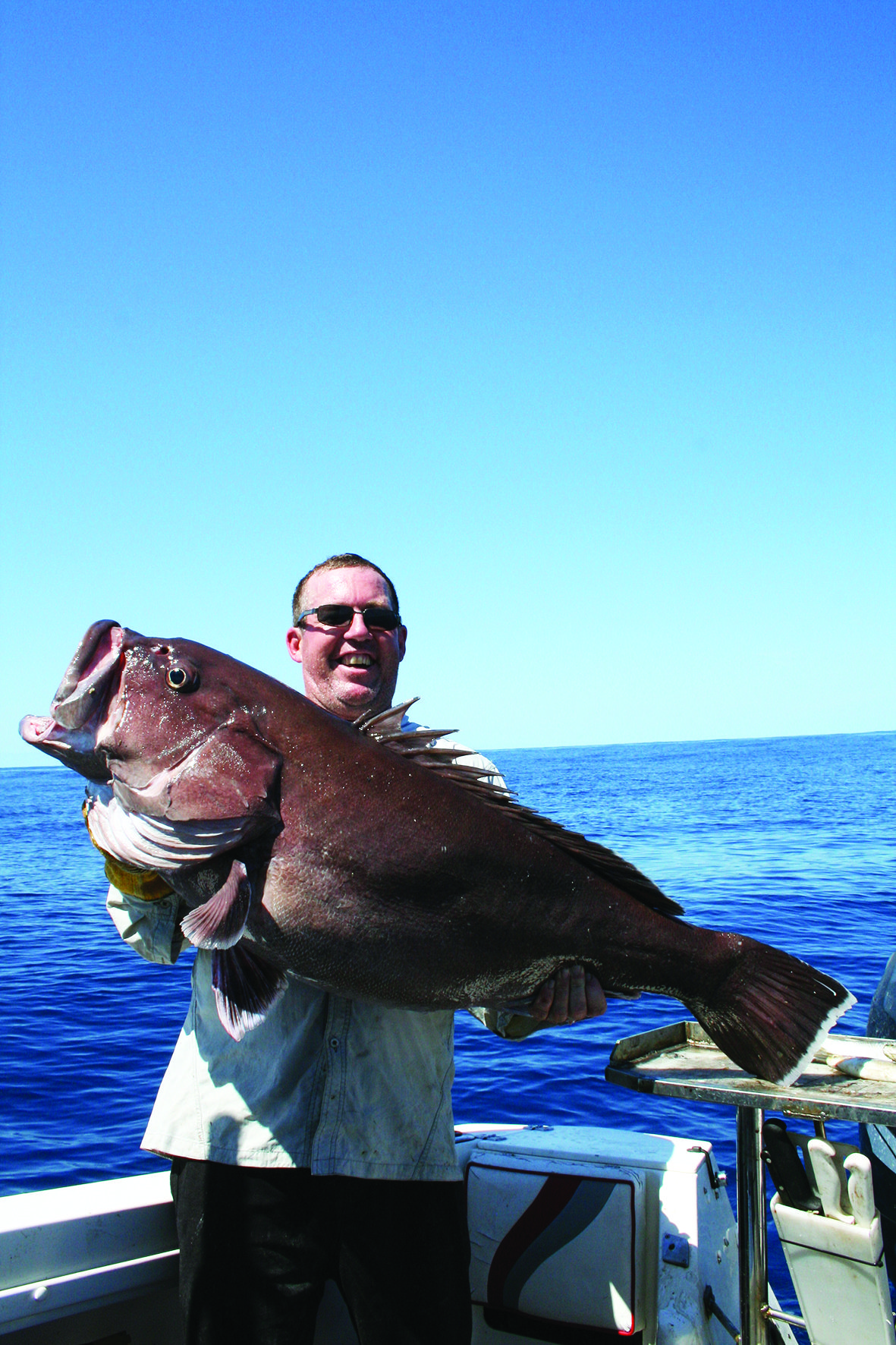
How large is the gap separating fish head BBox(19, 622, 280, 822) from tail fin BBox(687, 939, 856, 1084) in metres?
1.45

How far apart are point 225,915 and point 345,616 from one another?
1302 mm

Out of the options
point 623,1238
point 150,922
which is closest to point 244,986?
point 150,922

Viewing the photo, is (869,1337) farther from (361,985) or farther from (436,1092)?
(361,985)

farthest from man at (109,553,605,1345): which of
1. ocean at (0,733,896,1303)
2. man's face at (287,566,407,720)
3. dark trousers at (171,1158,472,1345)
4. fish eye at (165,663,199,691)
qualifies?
ocean at (0,733,896,1303)

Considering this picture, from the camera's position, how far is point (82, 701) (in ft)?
7.94

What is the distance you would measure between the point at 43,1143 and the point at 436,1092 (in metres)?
6.29

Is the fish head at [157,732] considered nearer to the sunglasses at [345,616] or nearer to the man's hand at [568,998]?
A: the sunglasses at [345,616]

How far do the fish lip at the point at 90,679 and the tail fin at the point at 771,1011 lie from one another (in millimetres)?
1895

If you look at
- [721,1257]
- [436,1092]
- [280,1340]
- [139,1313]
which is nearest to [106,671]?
[436,1092]

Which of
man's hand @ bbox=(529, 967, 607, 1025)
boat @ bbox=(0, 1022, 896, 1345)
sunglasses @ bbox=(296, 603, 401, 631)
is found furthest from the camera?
sunglasses @ bbox=(296, 603, 401, 631)

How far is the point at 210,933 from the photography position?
225 centimetres

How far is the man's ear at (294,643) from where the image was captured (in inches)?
136

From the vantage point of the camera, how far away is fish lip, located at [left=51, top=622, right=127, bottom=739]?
7.92ft

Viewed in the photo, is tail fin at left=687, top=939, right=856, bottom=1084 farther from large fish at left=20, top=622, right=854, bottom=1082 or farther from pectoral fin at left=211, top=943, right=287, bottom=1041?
pectoral fin at left=211, top=943, right=287, bottom=1041
